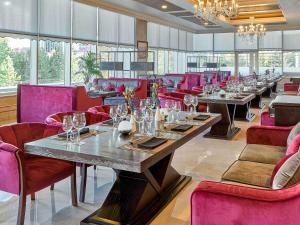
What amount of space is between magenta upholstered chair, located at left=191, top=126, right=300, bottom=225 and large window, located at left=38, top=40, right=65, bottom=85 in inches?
303

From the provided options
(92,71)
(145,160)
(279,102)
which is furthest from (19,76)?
(145,160)

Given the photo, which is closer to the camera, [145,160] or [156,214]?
[145,160]

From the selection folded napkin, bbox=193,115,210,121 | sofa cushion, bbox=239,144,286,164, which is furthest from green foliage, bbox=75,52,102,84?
sofa cushion, bbox=239,144,286,164

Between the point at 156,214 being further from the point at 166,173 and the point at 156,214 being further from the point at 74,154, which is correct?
the point at 74,154

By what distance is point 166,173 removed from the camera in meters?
3.39

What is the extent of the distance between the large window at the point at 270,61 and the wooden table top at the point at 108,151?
16251 millimetres

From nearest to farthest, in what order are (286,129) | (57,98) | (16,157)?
(16,157)
(286,129)
(57,98)

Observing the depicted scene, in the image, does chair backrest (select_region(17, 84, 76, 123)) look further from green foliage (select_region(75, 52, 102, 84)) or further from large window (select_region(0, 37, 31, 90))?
green foliage (select_region(75, 52, 102, 84))

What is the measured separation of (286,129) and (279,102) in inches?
24.0

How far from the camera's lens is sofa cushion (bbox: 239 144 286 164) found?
322cm

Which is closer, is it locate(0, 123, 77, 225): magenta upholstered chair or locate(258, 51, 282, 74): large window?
locate(0, 123, 77, 225): magenta upholstered chair

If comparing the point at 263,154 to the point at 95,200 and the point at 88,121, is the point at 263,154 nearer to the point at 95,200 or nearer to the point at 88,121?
the point at 95,200

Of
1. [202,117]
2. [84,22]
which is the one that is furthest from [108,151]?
[84,22]

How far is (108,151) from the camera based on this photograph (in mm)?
2412
